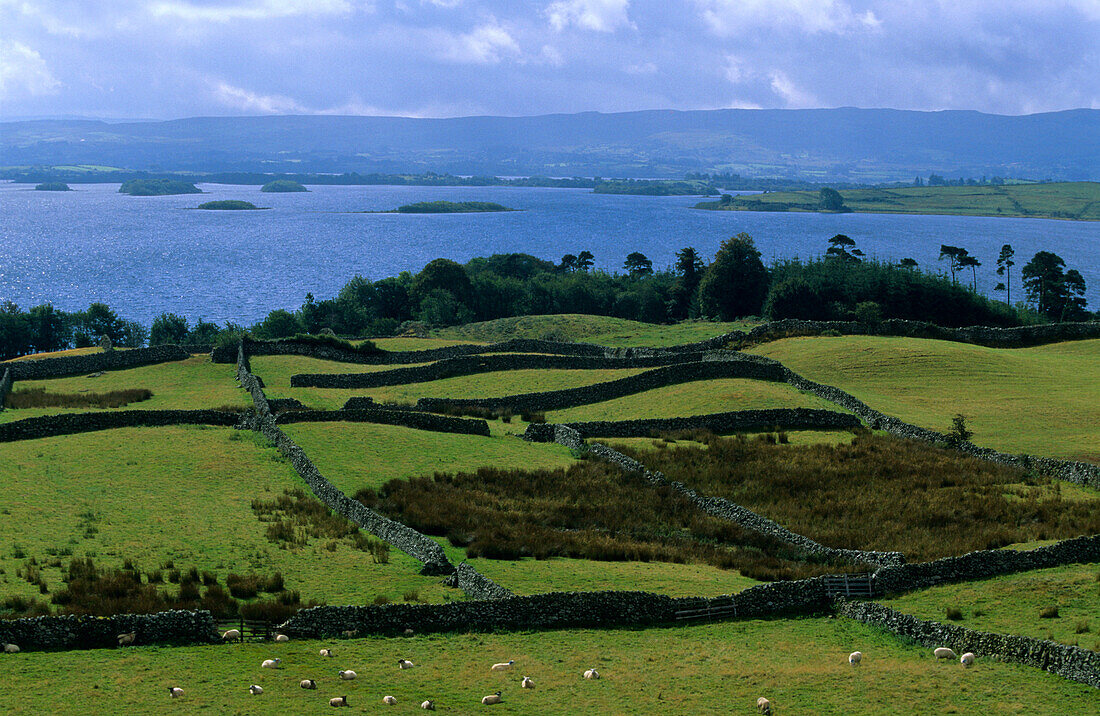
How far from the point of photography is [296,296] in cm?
14512

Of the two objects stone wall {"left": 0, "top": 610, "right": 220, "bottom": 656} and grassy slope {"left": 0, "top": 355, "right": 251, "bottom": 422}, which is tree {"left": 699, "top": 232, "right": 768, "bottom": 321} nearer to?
grassy slope {"left": 0, "top": 355, "right": 251, "bottom": 422}

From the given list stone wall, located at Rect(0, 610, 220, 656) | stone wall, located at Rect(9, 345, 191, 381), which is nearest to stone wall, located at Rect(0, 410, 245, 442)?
stone wall, located at Rect(9, 345, 191, 381)

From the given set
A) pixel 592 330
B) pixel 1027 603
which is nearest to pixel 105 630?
pixel 1027 603

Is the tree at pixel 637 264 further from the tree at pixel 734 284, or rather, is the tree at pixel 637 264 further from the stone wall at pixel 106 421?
the stone wall at pixel 106 421

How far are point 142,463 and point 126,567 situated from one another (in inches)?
462

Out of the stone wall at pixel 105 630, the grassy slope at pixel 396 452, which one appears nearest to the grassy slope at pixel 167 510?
the grassy slope at pixel 396 452

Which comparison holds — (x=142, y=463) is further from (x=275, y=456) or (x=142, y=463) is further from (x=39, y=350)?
(x=39, y=350)

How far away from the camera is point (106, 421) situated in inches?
1449

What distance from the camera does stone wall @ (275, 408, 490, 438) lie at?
1485 inches

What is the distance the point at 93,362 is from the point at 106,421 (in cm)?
2060

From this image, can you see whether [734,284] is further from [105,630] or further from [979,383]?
[105,630]

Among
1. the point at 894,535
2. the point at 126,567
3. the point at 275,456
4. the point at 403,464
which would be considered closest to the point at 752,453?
the point at 894,535

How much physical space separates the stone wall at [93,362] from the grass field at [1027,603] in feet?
154

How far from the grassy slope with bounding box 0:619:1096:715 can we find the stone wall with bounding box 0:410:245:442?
22930 millimetres
